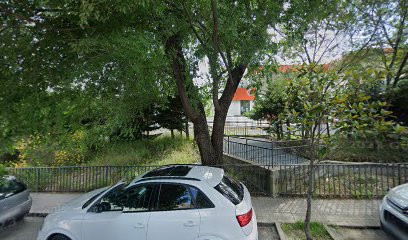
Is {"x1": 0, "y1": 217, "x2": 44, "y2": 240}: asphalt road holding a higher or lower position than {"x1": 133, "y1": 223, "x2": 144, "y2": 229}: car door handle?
lower

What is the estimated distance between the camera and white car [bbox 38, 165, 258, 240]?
3727 millimetres

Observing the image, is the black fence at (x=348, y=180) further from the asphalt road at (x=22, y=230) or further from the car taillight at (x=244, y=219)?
the asphalt road at (x=22, y=230)

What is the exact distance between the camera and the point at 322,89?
429 centimetres

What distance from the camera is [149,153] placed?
13273mm

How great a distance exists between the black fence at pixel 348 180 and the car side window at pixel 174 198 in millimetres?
4051

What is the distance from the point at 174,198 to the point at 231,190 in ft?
3.05

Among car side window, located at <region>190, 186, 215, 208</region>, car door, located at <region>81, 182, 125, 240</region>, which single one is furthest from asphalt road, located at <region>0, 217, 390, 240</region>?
car door, located at <region>81, 182, 125, 240</region>

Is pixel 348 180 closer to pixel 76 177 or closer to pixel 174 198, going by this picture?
pixel 174 198

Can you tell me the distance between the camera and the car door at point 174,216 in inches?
148

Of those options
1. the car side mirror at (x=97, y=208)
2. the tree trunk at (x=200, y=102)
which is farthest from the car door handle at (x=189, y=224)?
the tree trunk at (x=200, y=102)

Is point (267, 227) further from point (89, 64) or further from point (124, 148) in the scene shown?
point (124, 148)

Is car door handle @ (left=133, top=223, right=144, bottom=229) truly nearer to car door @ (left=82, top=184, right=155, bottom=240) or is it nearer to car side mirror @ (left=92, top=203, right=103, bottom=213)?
car door @ (left=82, top=184, right=155, bottom=240)

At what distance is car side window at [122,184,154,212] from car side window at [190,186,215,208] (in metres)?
0.75

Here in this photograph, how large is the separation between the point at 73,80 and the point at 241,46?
3549 millimetres
